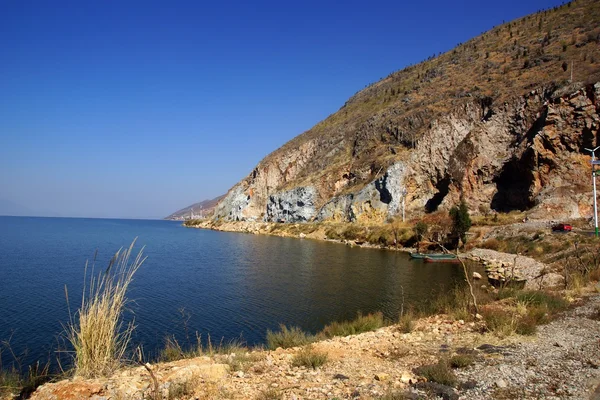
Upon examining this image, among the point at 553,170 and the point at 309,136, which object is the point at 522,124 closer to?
the point at 553,170

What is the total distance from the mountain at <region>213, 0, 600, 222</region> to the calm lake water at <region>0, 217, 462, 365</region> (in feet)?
87.4

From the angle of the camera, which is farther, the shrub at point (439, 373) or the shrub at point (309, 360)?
the shrub at point (309, 360)

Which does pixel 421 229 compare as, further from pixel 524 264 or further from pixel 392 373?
pixel 392 373

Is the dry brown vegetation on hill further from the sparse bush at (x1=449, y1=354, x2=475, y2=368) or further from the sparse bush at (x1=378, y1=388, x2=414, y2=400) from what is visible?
the sparse bush at (x1=378, y1=388, x2=414, y2=400)

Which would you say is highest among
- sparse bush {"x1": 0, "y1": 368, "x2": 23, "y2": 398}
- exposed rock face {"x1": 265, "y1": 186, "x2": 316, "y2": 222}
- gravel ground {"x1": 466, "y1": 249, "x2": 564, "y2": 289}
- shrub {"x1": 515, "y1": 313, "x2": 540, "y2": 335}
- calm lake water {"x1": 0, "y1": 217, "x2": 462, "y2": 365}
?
exposed rock face {"x1": 265, "y1": 186, "x2": 316, "y2": 222}

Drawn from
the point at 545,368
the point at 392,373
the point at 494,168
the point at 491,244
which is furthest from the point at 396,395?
the point at 494,168

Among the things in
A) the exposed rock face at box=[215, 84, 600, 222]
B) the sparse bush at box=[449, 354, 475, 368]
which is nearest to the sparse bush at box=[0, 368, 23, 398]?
the sparse bush at box=[449, 354, 475, 368]

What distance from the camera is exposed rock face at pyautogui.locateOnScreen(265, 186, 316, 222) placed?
88562mm

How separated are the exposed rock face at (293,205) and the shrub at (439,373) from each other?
263 ft

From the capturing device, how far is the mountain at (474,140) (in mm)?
52906

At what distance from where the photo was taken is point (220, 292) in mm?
25766

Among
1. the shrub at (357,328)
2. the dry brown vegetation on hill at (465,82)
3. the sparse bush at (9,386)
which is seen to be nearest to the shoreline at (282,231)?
the dry brown vegetation on hill at (465,82)

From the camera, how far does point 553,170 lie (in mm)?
52594

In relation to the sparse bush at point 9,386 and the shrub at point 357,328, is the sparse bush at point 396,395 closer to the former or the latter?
the shrub at point 357,328
